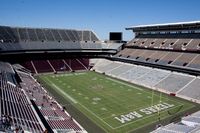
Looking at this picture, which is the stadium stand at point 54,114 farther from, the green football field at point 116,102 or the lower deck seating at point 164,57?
the lower deck seating at point 164,57

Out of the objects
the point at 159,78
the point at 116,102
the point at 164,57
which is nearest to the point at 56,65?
the point at 164,57

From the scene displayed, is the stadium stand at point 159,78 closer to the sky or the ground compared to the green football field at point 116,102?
closer to the sky

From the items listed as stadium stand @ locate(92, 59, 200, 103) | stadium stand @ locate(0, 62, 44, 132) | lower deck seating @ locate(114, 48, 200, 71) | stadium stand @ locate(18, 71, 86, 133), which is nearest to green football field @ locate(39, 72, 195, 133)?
stadium stand @ locate(92, 59, 200, 103)

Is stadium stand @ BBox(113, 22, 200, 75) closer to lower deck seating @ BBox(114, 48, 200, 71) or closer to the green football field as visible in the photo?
lower deck seating @ BBox(114, 48, 200, 71)

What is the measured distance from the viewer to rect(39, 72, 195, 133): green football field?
31.2m

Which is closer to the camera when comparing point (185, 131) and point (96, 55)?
point (185, 131)

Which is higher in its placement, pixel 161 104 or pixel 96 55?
pixel 96 55

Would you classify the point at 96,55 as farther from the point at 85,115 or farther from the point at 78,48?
the point at 85,115

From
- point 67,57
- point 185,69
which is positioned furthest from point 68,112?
point 67,57

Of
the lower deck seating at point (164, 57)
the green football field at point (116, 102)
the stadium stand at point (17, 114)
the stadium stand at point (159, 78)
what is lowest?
the green football field at point (116, 102)

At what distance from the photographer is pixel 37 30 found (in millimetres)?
82188

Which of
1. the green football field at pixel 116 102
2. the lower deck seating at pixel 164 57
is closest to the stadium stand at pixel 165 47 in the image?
the lower deck seating at pixel 164 57

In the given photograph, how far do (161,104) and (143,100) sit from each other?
324 centimetres

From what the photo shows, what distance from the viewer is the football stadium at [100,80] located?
1133 inches
